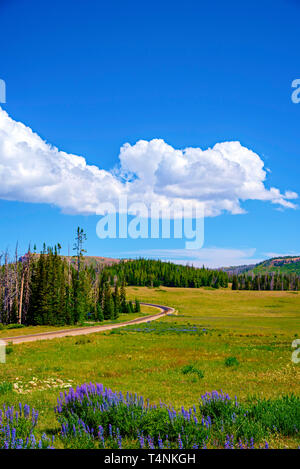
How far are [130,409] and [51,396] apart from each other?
20.6 ft

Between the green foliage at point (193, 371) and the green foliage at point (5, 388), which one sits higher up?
the green foliage at point (5, 388)

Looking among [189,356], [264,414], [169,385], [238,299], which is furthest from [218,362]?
[238,299]

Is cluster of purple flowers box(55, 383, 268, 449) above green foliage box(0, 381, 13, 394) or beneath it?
above

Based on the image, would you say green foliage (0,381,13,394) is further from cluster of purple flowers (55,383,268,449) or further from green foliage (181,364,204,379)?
green foliage (181,364,204,379)

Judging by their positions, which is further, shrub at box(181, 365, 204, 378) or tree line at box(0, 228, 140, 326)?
tree line at box(0, 228, 140, 326)

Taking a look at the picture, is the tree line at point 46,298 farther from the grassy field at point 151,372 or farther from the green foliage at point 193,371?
the green foliage at point 193,371

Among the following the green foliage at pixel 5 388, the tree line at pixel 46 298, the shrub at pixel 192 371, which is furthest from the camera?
the tree line at pixel 46 298

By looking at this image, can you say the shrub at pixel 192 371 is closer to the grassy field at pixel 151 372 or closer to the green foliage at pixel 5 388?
the grassy field at pixel 151 372

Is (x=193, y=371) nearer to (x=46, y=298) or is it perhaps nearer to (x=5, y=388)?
(x=5, y=388)

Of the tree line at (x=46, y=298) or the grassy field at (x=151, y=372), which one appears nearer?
the grassy field at (x=151, y=372)

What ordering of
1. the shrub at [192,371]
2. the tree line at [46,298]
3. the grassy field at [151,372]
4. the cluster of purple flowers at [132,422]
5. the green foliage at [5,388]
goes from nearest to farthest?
1. the cluster of purple flowers at [132,422]
2. the grassy field at [151,372]
3. the green foliage at [5,388]
4. the shrub at [192,371]
5. the tree line at [46,298]

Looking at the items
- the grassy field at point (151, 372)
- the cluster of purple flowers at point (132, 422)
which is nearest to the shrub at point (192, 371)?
the grassy field at point (151, 372)

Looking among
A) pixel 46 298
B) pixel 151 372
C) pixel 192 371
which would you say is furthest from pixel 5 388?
pixel 46 298

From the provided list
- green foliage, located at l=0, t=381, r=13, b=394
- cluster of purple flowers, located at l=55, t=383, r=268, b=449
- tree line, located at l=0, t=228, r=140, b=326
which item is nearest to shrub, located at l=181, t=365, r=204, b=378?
green foliage, located at l=0, t=381, r=13, b=394
